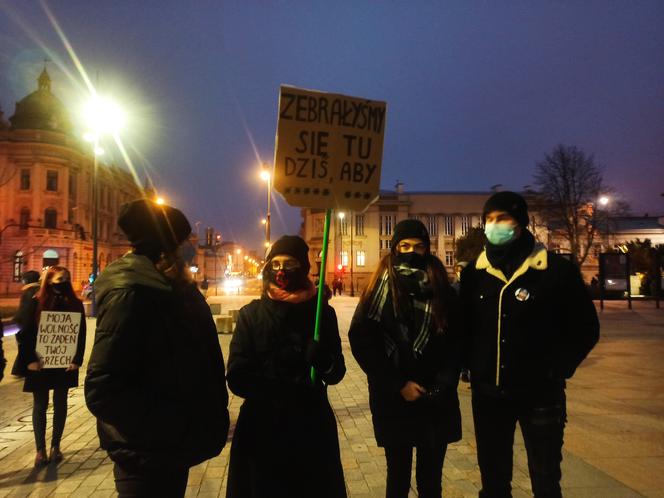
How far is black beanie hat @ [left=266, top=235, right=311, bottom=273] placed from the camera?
10.8 feet

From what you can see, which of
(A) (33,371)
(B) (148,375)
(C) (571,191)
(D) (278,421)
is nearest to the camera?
(B) (148,375)

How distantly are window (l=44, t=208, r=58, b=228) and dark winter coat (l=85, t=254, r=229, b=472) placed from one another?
66.1 metres

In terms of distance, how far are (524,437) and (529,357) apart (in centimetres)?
52

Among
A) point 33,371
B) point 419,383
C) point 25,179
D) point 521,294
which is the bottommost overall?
point 33,371

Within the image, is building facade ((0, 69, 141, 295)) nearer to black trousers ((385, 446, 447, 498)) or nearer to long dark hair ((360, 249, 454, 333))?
long dark hair ((360, 249, 454, 333))

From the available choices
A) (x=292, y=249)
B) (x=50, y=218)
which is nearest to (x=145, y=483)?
(x=292, y=249)

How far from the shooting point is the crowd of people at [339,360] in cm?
236

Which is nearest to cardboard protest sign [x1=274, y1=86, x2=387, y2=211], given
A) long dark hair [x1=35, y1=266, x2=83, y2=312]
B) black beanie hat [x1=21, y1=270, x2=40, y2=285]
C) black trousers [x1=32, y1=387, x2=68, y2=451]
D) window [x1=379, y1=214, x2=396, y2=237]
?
long dark hair [x1=35, y1=266, x2=83, y2=312]

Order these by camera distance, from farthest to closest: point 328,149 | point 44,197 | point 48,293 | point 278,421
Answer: point 44,197 → point 48,293 → point 328,149 → point 278,421

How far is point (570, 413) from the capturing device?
22.1ft

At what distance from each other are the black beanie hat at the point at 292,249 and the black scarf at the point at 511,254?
1.26 meters

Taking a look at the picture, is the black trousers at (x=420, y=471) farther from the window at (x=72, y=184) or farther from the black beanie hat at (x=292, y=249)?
the window at (x=72, y=184)

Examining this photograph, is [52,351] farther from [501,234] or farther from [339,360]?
[501,234]

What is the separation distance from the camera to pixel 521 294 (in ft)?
9.97
